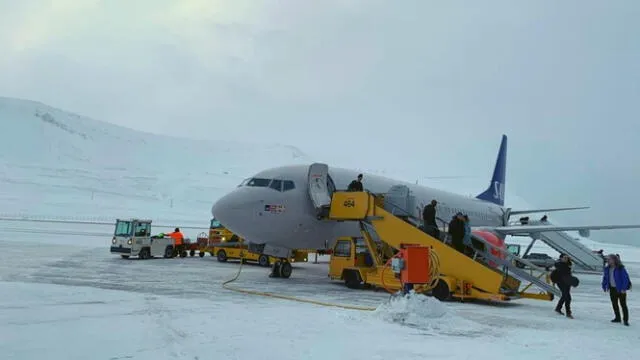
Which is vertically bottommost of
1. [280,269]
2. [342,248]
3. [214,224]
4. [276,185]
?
[280,269]

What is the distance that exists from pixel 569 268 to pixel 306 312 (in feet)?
19.7

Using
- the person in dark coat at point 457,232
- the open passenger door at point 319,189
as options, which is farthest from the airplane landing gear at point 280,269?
the person in dark coat at point 457,232

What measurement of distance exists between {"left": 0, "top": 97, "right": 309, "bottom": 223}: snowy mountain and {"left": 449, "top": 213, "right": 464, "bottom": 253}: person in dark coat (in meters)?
62.1

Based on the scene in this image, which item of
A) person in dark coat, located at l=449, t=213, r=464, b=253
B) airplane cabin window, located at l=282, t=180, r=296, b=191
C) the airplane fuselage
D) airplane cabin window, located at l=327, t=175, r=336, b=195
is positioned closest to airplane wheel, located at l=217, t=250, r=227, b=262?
the airplane fuselage

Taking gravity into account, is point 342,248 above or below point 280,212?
below

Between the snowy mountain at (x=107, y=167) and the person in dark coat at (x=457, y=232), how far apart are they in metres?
62.1

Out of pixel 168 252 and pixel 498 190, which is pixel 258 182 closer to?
pixel 168 252

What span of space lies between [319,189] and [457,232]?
173 inches

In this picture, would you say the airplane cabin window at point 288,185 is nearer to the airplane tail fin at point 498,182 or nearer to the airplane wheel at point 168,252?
the airplane wheel at point 168,252

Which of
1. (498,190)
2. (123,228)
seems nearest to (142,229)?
(123,228)

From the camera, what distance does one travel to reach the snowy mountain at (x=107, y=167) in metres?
76.6

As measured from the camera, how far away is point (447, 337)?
7703 millimetres

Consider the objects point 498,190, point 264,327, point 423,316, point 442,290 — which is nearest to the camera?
point 264,327

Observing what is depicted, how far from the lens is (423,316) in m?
8.90
